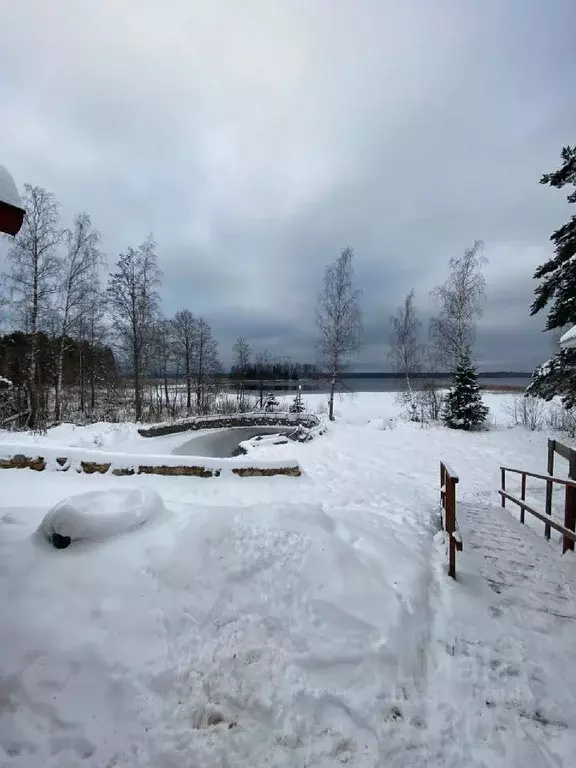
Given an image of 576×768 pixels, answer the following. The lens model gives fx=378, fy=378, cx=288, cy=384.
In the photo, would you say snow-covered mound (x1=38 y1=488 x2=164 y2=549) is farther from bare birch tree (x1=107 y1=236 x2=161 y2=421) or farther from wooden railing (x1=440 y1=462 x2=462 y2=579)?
bare birch tree (x1=107 y1=236 x2=161 y2=421)

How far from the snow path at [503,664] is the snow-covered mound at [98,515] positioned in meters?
2.92

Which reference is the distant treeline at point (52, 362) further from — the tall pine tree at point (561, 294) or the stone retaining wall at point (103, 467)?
the tall pine tree at point (561, 294)

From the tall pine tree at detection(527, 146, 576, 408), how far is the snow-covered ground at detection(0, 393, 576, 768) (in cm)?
457

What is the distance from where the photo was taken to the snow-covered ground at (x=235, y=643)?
6.41 ft

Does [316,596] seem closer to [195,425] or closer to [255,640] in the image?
[255,640]

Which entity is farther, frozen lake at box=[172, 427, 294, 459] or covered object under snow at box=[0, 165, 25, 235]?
frozen lake at box=[172, 427, 294, 459]

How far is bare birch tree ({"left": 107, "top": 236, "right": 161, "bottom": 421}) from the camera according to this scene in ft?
59.1

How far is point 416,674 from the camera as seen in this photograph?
8.15 feet

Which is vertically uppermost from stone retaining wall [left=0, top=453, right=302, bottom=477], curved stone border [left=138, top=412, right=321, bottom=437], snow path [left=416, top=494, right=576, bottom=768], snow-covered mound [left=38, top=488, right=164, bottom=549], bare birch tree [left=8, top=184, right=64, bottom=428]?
bare birch tree [left=8, top=184, right=64, bottom=428]

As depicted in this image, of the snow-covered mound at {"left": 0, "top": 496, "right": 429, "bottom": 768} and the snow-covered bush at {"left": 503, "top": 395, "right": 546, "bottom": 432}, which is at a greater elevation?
the snow-covered bush at {"left": 503, "top": 395, "right": 546, "bottom": 432}

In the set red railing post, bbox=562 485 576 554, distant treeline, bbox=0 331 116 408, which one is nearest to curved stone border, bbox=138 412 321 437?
distant treeline, bbox=0 331 116 408

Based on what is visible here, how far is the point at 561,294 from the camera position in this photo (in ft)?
26.8

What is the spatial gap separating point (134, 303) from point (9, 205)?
17253 millimetres

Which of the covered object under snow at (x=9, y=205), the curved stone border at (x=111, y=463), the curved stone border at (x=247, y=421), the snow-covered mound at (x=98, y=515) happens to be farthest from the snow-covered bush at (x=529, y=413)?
the covered object under snow at (x=9, y=205)
